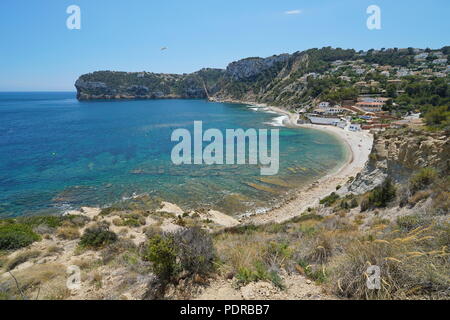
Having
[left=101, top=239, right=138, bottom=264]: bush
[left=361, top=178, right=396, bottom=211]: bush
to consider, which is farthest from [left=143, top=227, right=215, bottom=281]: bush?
[left=361, top=178, right=396, bottom=211]: bush

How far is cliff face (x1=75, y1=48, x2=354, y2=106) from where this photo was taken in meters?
98.6

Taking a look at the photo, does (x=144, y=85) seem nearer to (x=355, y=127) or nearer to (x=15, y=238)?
(x=355, y=127)

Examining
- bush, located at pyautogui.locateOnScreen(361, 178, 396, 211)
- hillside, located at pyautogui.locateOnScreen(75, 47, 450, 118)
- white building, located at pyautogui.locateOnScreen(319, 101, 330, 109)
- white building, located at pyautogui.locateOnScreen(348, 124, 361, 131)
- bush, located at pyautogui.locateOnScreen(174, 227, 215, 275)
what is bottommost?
bush, located at pyautogui.locateOnScreen(361, 178, 396, 211)

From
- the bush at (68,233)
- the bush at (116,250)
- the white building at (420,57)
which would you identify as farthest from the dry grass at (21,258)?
the white building at (420,57)

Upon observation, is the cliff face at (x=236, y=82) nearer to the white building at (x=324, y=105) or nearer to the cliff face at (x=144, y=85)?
the cliff face at (x=144, y=85)

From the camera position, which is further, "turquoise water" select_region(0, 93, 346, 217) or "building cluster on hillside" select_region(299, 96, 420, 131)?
"building cluster on hillside" select_region(299, 96, 420, 131)

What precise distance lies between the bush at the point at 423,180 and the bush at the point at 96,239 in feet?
41.2

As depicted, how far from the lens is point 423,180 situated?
29.8ft

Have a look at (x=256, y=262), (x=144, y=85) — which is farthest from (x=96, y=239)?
(x=144, y=85)

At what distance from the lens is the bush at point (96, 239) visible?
839 centimetres

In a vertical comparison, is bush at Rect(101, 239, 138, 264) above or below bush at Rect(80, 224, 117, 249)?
above

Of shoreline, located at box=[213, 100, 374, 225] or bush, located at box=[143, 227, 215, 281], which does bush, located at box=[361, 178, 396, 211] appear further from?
bush, located at box=[143, 227, 215, 281]

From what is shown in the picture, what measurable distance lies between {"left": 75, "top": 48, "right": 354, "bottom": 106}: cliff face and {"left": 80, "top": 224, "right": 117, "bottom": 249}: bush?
7732 centimetres

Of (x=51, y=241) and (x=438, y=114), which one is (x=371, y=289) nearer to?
(x=51, y=241)
